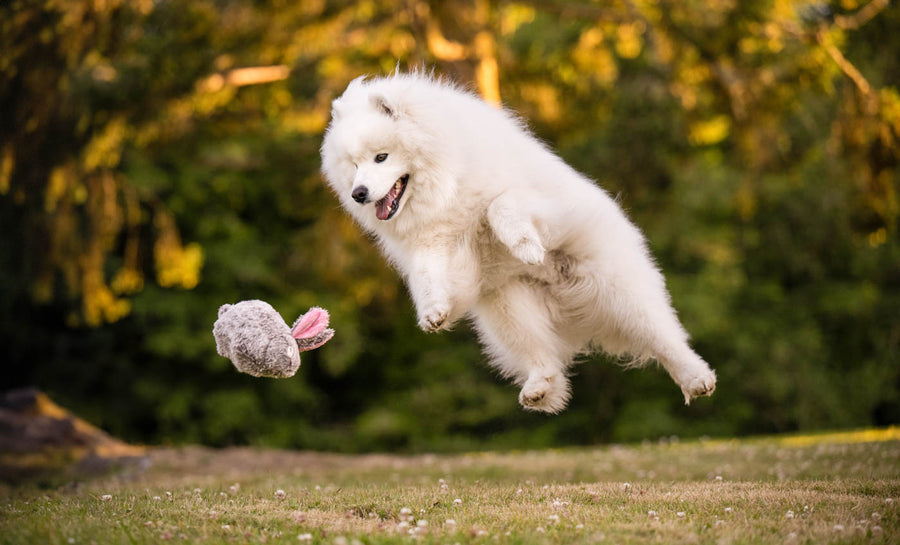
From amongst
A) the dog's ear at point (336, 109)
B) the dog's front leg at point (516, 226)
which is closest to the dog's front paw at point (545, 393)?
the dog's front leg at point (516, 226)

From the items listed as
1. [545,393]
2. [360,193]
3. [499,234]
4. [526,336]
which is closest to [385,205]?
[360,193]

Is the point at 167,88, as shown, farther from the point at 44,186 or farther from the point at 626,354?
the point at 626,354

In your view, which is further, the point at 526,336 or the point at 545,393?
the point at 526,336

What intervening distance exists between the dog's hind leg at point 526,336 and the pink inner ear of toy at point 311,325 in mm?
1102

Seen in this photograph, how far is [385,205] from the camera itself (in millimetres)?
4625

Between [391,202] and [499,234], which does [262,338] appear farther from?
[499,234]

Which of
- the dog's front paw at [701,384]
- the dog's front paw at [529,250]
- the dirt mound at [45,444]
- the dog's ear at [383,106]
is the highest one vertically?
the dog's ear at [383,106]

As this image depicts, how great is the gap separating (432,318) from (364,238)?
26.6 feet

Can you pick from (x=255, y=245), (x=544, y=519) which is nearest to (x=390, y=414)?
(x=255, y=245)

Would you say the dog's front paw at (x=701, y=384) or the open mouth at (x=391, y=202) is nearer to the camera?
the open mouth at (x=391, y=202)

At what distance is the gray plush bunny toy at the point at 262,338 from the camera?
4.22 meters

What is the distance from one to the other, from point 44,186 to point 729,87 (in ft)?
24.5

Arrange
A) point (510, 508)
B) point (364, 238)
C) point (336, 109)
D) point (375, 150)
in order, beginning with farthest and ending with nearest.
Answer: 1. point (364, 238)
2. point (336, 109)
3. point (375, 150)
4. point (510, 508)

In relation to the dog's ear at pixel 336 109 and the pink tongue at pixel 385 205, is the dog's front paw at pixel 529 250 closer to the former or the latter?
the pink tongue at pixel 385 205
